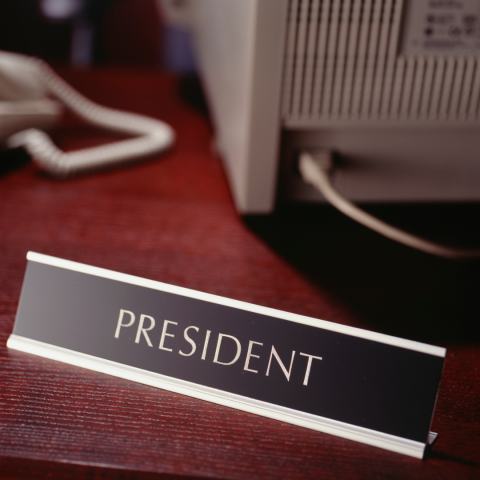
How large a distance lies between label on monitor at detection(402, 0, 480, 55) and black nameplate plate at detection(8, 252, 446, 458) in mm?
265

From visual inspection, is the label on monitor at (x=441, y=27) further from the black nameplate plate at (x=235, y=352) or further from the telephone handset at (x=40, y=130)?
the telephone handset at (x=40, y=130)

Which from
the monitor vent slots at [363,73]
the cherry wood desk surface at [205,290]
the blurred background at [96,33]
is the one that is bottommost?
the cherry wood desk surface at [205,290]

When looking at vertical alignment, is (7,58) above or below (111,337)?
above

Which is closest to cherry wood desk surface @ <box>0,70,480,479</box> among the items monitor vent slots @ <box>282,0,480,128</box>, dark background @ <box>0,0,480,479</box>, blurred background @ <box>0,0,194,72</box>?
dark background @ <box>0,0,480,479</box>

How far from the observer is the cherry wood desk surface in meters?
0.23

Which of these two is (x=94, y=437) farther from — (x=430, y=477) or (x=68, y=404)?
(x=430, y=477)

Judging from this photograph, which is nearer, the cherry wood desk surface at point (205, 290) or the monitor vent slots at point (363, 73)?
the cherry wood desk surface at point (205, 290)

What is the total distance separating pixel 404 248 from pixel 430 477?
25 cm

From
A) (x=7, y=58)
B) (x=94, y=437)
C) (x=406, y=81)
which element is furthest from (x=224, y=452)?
(x=7, y=58)

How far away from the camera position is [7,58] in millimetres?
597

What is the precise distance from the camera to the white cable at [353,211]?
1.08 feet

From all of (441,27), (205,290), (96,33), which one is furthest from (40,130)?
(96,33)

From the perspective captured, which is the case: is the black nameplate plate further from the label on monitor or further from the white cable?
the label on monitor

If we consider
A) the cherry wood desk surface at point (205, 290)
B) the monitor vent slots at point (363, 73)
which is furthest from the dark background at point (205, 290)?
the monitor vent slots at point (363, 73)
